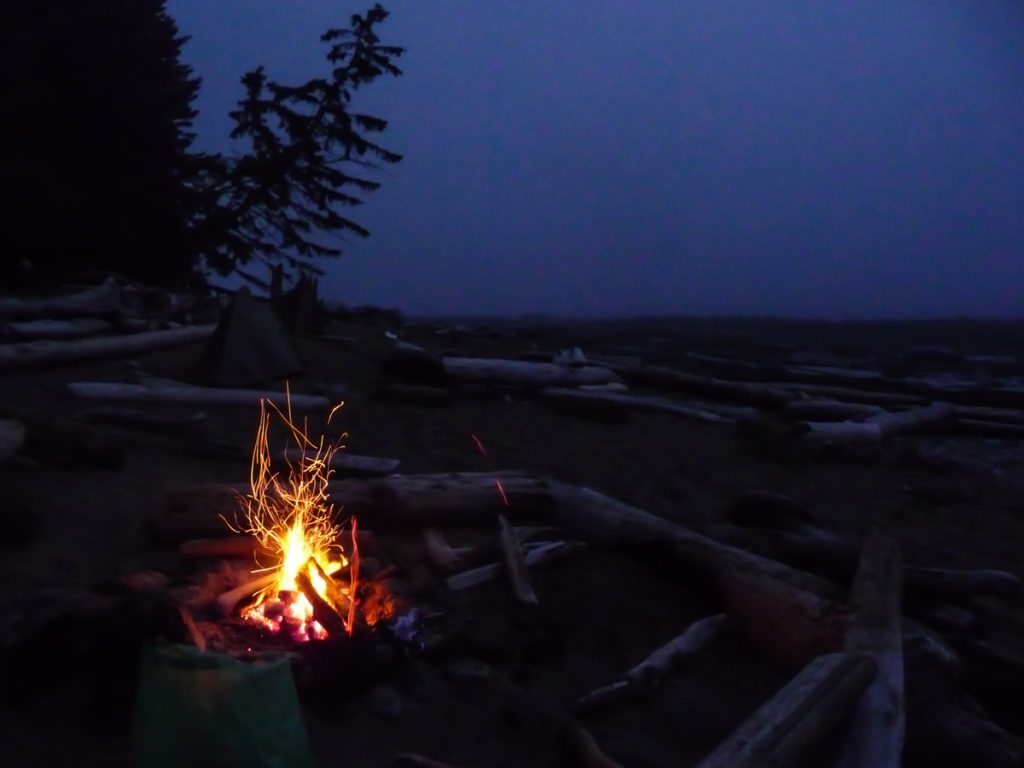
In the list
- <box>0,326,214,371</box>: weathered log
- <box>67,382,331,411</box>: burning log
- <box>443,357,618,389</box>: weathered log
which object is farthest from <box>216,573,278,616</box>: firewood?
<box>443,357,618,389</box>: weathered log

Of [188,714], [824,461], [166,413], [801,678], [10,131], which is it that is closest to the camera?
[188,714]

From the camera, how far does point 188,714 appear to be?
2826 millimetres

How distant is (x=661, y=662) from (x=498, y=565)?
1144mm

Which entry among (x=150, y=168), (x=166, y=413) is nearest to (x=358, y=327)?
(x=150, y=168)

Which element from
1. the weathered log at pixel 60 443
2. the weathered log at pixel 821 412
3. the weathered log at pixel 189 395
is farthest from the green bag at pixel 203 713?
the weathered log at pixel 821 412

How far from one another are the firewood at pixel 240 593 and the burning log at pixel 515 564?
1222mm

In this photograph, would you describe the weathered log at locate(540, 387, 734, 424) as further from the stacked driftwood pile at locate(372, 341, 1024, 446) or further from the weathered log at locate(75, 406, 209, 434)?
the weathered log at locate(75, 406, 209, 434)

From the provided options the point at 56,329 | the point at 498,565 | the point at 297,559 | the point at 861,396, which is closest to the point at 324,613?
the point at 297,559

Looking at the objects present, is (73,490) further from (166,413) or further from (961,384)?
(961,384)

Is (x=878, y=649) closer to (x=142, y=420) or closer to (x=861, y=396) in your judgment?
(x=142, y=420)

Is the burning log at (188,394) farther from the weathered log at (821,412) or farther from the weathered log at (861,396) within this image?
the weathered log at (861,396)

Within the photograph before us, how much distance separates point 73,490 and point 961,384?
16.2 metres

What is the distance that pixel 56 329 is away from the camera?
1030cm

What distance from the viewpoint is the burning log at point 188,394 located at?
8.01 metres
